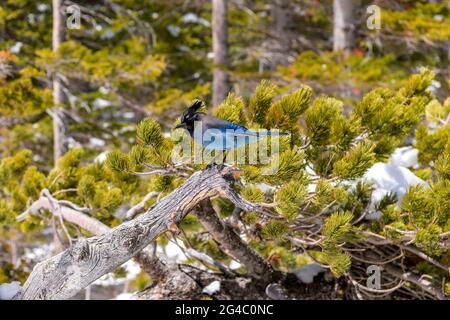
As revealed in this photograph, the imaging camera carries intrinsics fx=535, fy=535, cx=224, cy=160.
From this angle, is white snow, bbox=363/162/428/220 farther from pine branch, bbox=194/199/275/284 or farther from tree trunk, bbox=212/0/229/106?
tree trunk, bbox=212/0/229/106

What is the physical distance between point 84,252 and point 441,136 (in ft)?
9.95

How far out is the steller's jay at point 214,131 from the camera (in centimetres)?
302

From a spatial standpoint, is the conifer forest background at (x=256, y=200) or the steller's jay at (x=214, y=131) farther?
the conifer forest background at (x=256, y=200)

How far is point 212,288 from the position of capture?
16.1ft

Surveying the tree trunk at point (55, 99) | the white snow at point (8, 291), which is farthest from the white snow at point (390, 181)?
the tree trunk at point (55, 99)

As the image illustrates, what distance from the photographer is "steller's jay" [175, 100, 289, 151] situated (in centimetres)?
302

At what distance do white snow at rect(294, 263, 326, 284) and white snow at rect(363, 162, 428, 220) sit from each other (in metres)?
1.15

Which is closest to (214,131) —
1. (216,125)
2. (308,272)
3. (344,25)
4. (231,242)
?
(216,125)

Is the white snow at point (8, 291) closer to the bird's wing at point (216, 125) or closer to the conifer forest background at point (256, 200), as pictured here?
the conifer forest background at point (256, 200)

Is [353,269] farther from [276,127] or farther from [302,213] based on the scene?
[276,127]

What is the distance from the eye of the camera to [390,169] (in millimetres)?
4629

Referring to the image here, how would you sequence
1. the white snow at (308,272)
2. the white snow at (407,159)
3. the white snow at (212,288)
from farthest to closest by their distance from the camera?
the white snow at (407,159) → the white snow at (308,272) → the white snow at (212,288)

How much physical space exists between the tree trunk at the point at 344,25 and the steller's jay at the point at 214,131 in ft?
28.4
